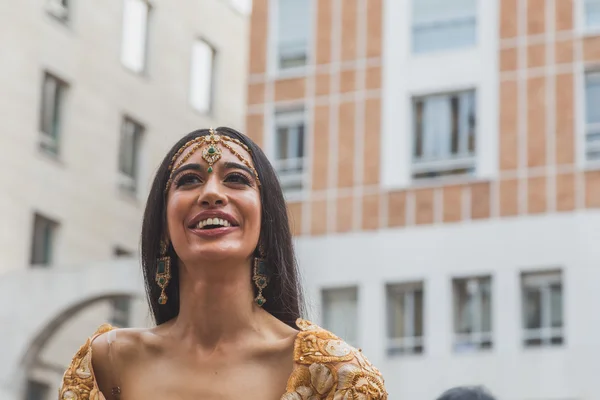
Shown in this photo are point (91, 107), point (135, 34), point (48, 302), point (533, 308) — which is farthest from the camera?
point (135, 34)

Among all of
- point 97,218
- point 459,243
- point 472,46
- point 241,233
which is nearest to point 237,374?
point 241,233

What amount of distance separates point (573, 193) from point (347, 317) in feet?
20.9

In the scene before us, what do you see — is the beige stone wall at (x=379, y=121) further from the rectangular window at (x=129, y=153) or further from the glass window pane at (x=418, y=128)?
the rectangular window at (x=129, y=153)

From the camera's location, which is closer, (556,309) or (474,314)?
(556,309)

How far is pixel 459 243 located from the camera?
4144 centimetres

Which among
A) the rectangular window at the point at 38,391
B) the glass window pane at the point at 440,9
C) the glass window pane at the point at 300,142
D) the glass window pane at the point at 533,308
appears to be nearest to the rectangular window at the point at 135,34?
the glass window pane at the point at 300,142

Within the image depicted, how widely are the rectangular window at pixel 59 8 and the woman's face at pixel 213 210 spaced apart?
4478 centimetres

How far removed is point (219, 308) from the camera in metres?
6.09

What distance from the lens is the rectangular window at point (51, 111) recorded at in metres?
50.3

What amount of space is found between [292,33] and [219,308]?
1631 inches

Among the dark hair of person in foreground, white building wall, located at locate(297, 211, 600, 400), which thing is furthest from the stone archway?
the dark hair of person in foreground

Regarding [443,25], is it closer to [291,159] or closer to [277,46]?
[277,46]

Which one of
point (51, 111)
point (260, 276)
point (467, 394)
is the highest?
point (51, 111)

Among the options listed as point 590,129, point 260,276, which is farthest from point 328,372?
point 590,129
